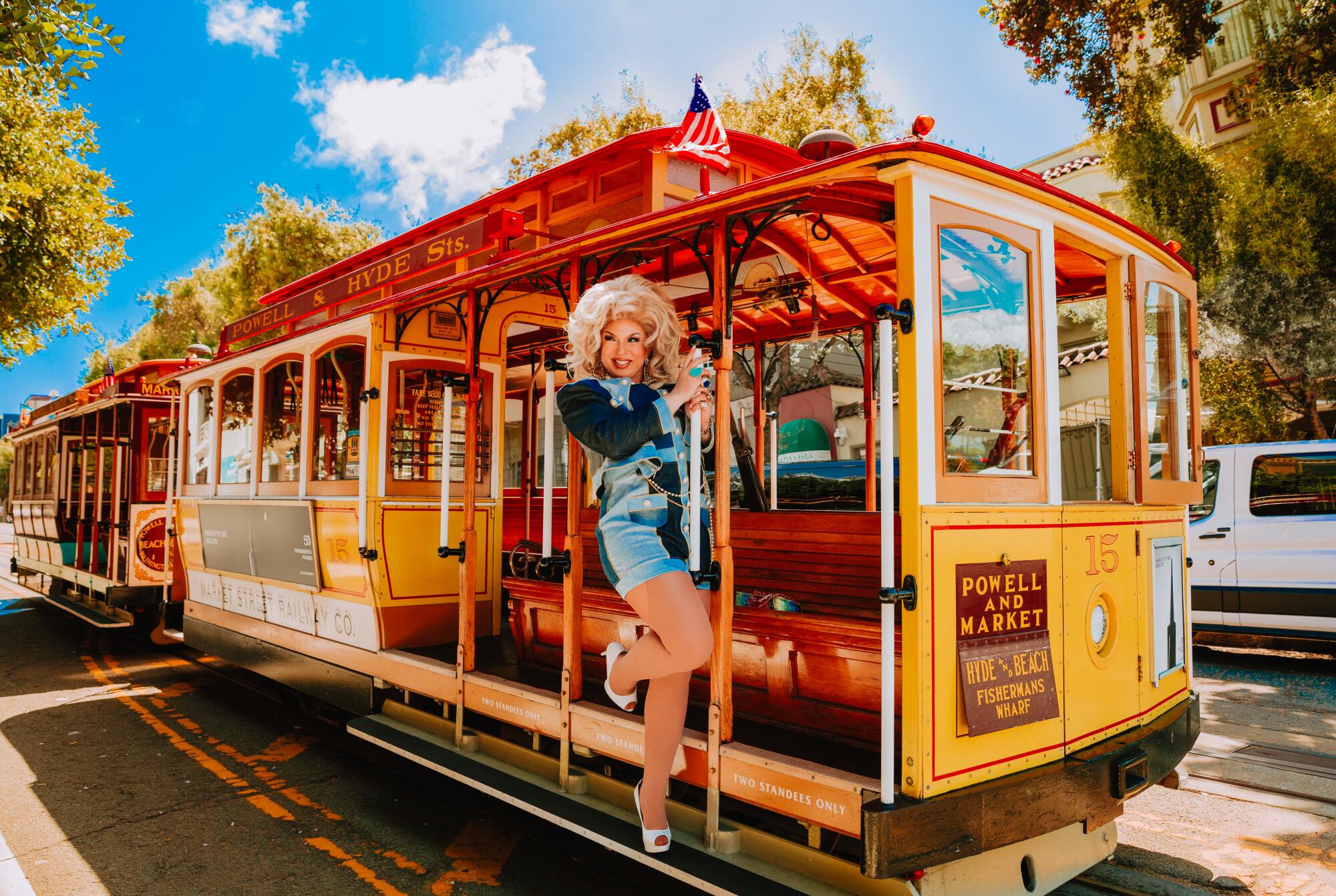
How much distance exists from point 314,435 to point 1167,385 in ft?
16.3

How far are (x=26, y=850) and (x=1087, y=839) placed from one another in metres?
4.76

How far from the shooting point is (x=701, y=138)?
421 centimetres

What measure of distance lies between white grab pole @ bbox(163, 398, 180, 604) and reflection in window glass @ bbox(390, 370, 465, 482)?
3808mm

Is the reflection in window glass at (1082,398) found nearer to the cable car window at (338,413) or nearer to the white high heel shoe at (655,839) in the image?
the white high heel shoe at (655,839)

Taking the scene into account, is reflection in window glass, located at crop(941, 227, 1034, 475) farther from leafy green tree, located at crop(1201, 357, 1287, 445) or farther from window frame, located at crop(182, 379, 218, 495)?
leafy green tree, located at crop(1201, 357, 1287, 445)

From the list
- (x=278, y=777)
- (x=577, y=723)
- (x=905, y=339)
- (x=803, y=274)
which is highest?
(x=803, y=274)

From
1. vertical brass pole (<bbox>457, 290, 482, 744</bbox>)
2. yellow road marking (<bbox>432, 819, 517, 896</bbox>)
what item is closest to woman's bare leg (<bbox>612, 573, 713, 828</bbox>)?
yellow road marking (<bbox>432, 819, 517, 896</bbox>)

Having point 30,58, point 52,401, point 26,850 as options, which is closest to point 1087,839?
point 26,850

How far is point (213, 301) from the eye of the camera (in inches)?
1233

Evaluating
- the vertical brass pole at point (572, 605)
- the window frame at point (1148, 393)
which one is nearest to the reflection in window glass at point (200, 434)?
the vertical brass pole at point (572, 605)

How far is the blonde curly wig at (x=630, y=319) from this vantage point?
3225mm

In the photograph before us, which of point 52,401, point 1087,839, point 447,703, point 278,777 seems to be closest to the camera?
point 1087,839

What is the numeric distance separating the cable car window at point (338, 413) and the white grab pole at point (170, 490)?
3121mm

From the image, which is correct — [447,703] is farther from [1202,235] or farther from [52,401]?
[1202,235]
